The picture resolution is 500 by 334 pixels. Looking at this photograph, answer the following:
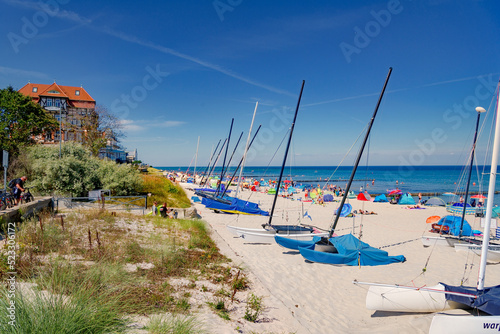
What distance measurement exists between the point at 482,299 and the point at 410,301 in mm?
1656

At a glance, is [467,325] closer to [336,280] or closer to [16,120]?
[336,280]

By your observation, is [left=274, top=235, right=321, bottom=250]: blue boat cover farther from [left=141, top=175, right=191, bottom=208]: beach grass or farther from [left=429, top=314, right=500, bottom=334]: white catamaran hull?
[left=141, top=175, right=191, bottom=208]: beach grass

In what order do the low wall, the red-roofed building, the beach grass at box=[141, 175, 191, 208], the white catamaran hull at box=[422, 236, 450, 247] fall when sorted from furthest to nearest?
the red-roofed building → the beach grass at box=[141, 175, 191, 208] → the white catamaran hull at box=[422, 236, 450, 247] → the low wall

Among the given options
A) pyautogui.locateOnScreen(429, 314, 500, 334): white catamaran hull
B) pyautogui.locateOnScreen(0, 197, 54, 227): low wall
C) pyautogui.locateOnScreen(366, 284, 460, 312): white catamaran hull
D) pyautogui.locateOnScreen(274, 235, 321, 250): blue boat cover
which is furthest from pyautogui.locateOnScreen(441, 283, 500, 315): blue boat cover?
pyautogui.locateOnScreen(0, 197, 54, 227): low wall

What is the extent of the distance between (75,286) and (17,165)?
21358mm

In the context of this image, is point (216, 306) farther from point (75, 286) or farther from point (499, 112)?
point (499, 112)

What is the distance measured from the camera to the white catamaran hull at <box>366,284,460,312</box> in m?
7.27

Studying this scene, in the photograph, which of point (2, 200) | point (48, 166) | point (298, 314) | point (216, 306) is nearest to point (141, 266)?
point (216, 306)

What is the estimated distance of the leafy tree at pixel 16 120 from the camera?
23703 mm

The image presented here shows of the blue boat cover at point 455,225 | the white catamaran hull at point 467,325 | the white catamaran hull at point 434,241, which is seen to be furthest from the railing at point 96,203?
the blue boat cover at point 455,225

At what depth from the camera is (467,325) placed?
19.2 feet

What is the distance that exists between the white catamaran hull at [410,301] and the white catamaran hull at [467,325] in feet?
4.31

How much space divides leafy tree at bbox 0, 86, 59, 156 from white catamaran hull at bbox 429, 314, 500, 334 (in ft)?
97.7

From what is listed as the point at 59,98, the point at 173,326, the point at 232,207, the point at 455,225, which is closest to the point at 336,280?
the point at 173,326
